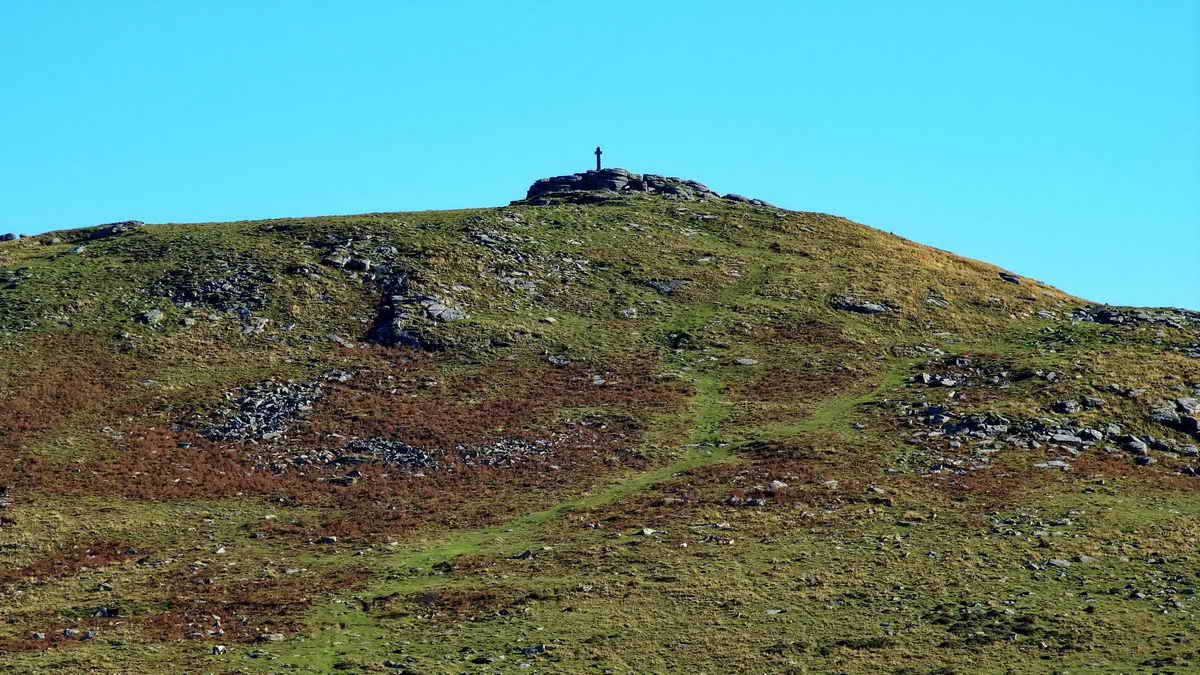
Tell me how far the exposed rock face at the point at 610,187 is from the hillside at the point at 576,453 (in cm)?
956

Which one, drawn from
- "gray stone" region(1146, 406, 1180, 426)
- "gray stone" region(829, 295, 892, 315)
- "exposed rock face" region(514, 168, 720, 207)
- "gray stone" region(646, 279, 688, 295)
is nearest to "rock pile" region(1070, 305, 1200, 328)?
Answer: "gray stone" region(829, 295, 892, 315)

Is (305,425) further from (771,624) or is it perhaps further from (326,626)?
(771,624)

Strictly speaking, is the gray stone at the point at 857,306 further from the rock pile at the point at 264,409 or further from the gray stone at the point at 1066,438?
the rock pile at the point at 264,409

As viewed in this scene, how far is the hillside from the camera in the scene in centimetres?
3344

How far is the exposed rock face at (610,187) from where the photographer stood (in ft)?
348

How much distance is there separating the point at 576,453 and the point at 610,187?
2318 inches

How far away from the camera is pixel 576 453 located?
5484 centimetres

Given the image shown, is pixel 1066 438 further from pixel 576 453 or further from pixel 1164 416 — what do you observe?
pixel 576 453

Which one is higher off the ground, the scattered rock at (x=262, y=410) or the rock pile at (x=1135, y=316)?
the rock pile at (x=1135, y=316)

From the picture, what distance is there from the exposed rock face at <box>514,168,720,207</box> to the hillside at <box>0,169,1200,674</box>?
9.56 metres

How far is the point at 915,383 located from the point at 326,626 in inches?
1552

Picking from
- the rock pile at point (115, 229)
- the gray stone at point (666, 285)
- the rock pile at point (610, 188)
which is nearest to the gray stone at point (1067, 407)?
the gray stone at point (666, 285)

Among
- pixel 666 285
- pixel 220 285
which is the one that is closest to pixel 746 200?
pixel 666 285

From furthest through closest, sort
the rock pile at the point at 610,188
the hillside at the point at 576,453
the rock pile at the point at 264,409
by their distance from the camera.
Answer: the rock pile at the point at 610,188, the rock pile at the point at 264,409, the hillside at the point at 576,453
